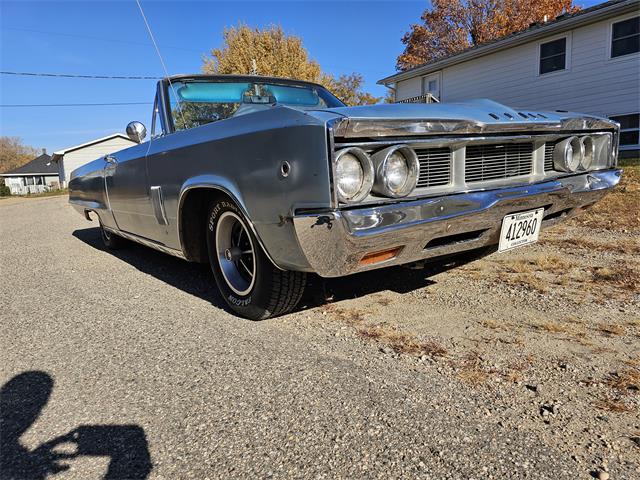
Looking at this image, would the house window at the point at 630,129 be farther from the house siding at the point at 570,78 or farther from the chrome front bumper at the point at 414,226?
the chrome front bumper at the point at 414,226

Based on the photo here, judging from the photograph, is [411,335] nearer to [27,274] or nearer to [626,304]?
[626,304]

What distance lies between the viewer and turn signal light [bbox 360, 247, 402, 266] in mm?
2180

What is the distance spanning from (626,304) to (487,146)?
137cm

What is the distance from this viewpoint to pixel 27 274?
4.85 metres

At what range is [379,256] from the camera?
7.35 feet

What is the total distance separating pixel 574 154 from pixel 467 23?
24.8 m

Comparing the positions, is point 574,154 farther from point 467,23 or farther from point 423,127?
point 467,23

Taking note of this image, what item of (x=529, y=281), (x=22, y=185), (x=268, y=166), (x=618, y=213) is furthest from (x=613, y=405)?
(x=22, y=185)

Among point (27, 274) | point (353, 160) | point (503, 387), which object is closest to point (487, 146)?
point (353, 160)

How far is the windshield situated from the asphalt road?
147 cm

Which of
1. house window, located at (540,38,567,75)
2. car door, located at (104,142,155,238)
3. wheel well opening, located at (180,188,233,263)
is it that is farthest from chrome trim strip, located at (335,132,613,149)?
house window, located at (540,38,567,75)

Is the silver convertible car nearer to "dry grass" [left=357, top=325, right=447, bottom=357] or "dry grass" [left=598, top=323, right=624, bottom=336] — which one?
"dry grass" [left=357, top=325, right=447, bottom=357]

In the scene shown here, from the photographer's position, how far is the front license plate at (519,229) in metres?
2.63

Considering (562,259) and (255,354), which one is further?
(562,259)
